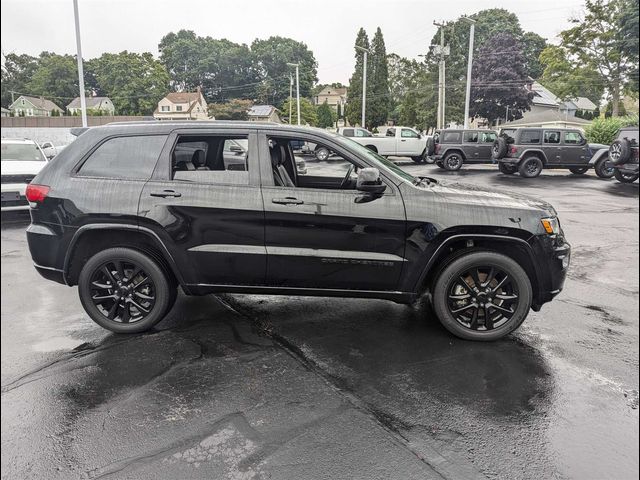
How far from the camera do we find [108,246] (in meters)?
3.87

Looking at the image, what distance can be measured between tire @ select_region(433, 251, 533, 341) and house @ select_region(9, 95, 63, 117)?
1310 inches

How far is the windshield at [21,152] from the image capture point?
9625 millimetres

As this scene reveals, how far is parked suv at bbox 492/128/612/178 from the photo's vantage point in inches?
655

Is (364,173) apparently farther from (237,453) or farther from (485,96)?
(485,96)

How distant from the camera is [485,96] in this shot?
1549 inches

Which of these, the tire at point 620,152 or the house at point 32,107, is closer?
the tire at point 620,152

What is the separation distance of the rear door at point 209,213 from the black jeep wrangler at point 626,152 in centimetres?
1409

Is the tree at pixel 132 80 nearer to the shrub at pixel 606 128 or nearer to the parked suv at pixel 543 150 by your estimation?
the parked suv at pixel 543 150

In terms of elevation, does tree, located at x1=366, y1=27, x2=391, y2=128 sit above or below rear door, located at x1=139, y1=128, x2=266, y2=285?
above

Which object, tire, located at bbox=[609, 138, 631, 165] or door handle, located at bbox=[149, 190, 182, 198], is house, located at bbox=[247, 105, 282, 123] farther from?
tire, located at bbox=[609, 138, 631, 165]

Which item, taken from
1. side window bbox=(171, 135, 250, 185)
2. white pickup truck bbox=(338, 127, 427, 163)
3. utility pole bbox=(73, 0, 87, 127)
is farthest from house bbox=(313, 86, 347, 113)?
side window bbox=(171, 135, 250, 185)

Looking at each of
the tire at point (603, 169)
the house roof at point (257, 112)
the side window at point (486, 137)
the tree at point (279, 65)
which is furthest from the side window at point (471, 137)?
the tree at point (279, 65)

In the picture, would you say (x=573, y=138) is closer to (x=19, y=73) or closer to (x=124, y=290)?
(x=124, y=290)

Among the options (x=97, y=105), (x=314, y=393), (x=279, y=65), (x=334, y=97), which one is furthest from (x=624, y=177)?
(x=334, y=97)
